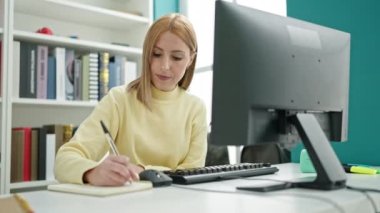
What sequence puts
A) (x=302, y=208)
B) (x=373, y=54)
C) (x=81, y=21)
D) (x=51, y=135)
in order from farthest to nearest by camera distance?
(x=81, y=21)
(x=51, y=135)
(x=373, y=54)
(x=302, y=208)

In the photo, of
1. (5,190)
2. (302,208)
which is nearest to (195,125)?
(302,208)

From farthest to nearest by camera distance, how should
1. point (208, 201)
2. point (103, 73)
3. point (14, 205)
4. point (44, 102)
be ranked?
point (103, 73)
point (44, 102)
point (208, 201)
point (14, 205)

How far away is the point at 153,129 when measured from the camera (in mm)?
1578

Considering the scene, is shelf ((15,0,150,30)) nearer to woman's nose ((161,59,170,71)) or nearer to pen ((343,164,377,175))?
woman's nose ((161,59,170,71))

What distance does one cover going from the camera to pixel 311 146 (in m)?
1.02

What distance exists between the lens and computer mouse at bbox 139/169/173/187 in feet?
3.38

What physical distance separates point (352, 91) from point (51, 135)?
5.16 ft

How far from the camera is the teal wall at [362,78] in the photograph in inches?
63.4

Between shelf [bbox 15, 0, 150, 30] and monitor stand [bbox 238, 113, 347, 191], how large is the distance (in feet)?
5.95

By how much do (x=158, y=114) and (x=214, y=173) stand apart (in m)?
0.52

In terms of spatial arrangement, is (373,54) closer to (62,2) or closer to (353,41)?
(353,41)

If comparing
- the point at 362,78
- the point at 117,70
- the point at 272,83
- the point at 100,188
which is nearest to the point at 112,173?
the point at 100,188

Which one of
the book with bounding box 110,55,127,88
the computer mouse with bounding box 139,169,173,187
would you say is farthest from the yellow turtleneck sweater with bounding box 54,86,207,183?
the book with bounding box 110,55,127,88

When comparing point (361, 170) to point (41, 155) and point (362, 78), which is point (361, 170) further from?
point (41, 155)
